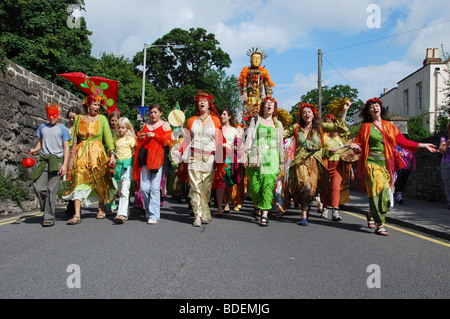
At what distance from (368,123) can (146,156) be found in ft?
12.3

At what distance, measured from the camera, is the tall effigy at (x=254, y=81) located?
50.2 feet

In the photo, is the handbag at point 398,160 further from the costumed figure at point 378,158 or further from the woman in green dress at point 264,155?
the woman in green dress at point 264,155

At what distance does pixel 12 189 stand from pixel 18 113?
175 centimetres

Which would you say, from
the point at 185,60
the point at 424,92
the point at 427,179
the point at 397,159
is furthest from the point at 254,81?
the point at 185,60

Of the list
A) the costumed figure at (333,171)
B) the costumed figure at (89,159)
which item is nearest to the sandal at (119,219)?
the costumed figure at (89,159)

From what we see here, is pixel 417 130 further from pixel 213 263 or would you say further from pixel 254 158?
pixel 213 263

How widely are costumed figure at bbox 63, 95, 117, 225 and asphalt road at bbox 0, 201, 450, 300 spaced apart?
20.0 inches

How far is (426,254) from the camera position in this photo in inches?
A: 199

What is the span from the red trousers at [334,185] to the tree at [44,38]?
38.7ft

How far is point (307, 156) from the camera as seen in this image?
7305 mm

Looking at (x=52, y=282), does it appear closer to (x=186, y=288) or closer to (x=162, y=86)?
(x=186, y=288)

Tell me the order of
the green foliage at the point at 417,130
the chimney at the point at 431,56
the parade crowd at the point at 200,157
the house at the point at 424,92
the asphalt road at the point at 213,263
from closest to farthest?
the asphalt road at the point at 213,263, the parade crowd at the point at 200,157, the green foliage at the point at 417,130, the house at the point at 424,92, the chimney at the point at 431,56

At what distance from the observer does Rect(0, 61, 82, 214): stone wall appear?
8.40 m
